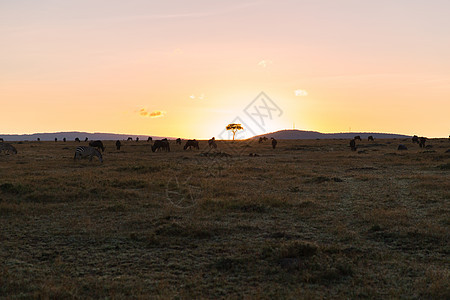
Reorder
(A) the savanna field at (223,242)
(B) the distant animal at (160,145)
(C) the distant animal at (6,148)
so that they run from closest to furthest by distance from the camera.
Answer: (A) the savanna field at (223,242) < (C) the distant animal at (6,148) < (B) the distant animal at (160,145)

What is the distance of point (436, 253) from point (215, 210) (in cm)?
737

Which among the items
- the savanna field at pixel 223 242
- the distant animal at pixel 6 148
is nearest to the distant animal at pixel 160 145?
the distant animal at pixel 6 148

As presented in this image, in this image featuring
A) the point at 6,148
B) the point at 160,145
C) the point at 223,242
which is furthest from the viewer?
the point at 160,145

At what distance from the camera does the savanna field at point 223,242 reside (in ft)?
22.4

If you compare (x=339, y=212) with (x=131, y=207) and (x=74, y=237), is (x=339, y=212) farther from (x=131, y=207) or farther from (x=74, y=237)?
(x=74, y=237)

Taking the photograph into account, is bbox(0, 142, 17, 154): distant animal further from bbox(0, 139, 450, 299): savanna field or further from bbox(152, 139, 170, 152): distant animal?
bbox(0, 139, 450, 299): savanna field

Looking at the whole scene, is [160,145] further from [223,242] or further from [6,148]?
[223,242]

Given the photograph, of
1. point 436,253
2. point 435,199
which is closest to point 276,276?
point 436,253

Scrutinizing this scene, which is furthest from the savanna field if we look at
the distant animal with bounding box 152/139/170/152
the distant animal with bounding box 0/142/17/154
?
the distant animal with bounding box 152/139/170/152

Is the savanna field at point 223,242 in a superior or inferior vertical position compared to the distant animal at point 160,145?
inferior

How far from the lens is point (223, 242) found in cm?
961

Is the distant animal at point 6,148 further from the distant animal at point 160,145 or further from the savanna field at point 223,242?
the savanna field at point 223,242

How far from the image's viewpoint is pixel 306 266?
7746 millimetres

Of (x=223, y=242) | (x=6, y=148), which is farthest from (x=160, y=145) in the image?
(x=223, y=242)
